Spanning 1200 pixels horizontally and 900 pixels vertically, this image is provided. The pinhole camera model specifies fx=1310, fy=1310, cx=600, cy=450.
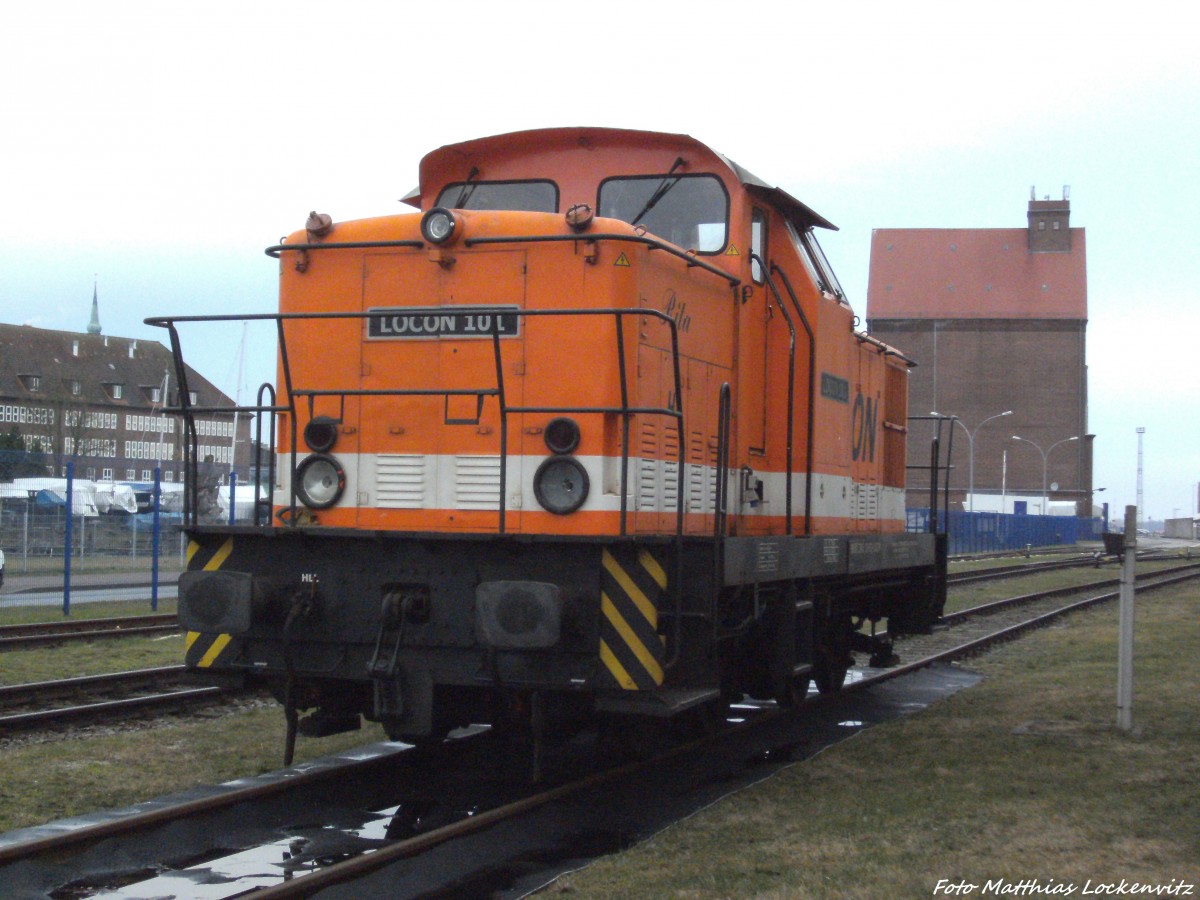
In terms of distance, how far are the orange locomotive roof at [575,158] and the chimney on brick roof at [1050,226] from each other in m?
68.1

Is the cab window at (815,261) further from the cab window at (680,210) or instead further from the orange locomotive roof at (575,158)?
the cab window at (680,210)

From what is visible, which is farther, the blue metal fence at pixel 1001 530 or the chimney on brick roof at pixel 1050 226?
the chimney on brick roof at pixel 1050 226

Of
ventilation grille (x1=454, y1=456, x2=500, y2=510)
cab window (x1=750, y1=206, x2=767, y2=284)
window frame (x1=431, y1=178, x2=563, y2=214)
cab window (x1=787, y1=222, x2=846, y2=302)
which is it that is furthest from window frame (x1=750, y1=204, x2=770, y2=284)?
ventilation grille (x1=454, y1=456, x2=500, y2=510)

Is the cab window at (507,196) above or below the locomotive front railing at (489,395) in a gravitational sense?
above

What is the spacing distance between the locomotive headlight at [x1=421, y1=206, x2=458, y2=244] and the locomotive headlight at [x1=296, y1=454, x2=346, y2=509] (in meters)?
1.29

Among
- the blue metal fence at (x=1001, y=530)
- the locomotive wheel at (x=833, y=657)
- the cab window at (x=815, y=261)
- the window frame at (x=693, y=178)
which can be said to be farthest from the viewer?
the blue metal fence at (x=1001, y=530)

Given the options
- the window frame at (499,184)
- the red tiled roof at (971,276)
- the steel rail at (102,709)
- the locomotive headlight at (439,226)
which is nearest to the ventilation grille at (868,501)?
the window frame at (499,184)

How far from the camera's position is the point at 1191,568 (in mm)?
36344

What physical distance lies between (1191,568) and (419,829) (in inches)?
1368

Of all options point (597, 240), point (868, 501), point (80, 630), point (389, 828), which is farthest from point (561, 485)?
point (80, 630)

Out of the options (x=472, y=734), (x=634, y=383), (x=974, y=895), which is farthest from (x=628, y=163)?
(x=974, y=895)

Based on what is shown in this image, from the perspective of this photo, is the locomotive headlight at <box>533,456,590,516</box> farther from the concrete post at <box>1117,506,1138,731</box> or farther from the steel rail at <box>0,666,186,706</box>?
the concrete post at <box>1117,506,1138,731</box>

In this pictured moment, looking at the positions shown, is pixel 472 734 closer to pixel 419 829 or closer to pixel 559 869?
pixel 419 829

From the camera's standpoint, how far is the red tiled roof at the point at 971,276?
2749 inches
